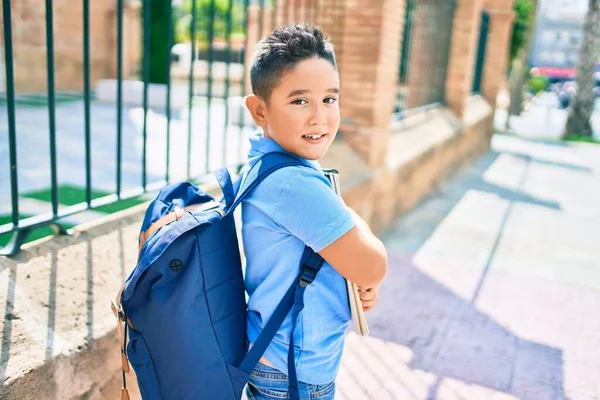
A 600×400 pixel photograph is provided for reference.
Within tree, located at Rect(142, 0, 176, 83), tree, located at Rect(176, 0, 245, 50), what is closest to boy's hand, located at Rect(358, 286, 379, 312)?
tree, located at Rect(176, 0, 245, 50)

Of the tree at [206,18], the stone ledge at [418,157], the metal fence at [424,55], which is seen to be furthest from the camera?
the metal fence at [424,55]

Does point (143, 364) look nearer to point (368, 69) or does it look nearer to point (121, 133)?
point (121, 133)

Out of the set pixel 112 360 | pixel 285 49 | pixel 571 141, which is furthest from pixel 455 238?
pixel 571 141

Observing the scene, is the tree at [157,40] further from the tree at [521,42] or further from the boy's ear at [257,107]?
the tree at [521,42]

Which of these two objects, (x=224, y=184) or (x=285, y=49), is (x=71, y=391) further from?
(x=285, y=49)

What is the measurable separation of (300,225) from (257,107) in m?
0.38

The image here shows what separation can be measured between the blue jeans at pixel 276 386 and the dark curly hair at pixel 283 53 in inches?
29.6

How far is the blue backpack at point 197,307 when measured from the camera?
4.33 feet

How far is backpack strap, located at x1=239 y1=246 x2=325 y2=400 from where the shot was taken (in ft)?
4.65

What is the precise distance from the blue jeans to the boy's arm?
332 mm

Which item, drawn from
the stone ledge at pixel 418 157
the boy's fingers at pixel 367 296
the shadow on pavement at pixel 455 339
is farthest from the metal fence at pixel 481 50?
the boy's fingers at pixel 367 296

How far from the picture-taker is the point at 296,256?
1.45 meters

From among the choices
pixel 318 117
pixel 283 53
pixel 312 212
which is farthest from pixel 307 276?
pixel 283 53

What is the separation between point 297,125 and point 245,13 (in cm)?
241
